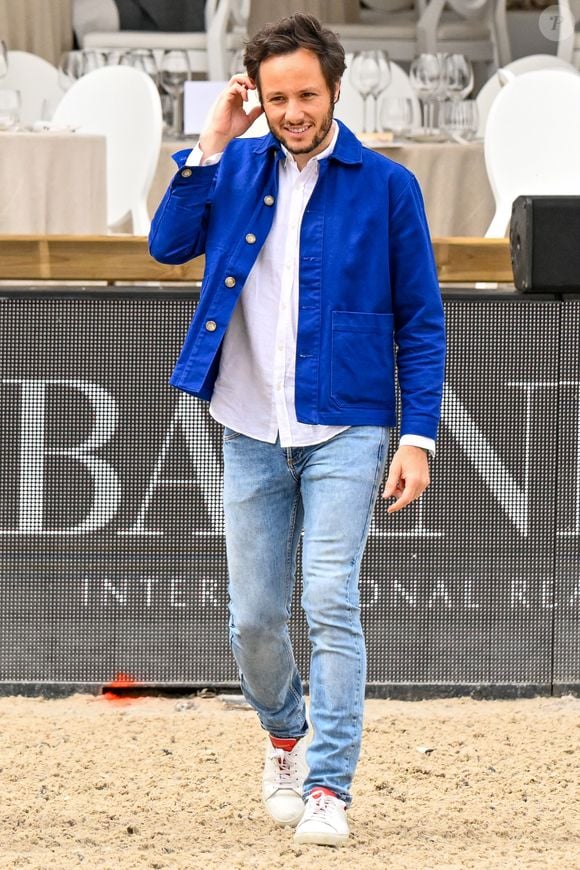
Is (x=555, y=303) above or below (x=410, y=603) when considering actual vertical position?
above

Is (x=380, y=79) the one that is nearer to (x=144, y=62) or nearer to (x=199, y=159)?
(x=144, y=62)

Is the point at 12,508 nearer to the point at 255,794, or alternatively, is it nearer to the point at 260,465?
the point at 255,794

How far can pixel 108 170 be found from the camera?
26.0ft

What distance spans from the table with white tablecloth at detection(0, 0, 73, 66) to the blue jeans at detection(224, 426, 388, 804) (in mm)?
8591

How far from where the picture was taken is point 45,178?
696 cm

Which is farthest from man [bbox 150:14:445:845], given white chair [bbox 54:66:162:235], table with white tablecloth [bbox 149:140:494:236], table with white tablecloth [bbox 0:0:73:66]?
table with white tablecloth [bbox 0:0:73:66]

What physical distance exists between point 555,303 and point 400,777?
1469 mm

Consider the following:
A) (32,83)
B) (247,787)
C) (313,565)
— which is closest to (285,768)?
(247,787)

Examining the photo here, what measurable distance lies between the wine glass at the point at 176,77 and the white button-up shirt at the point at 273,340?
5525mm

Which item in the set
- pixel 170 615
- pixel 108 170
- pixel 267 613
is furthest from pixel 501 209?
pixel 267 613

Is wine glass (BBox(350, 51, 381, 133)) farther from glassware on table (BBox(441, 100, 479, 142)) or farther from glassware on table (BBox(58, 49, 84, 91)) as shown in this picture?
glassware on table (BBox(58, 49, 84, 91))

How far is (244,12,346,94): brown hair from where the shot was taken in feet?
9.23

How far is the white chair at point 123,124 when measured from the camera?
25.4 ft

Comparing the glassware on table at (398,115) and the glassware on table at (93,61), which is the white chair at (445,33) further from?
the glassware on table at (398,115)
